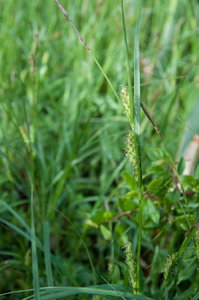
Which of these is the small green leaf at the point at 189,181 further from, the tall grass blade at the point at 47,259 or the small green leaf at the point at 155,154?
the tall grass blade at the point at 47,259

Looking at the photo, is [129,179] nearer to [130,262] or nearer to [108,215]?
[108,215]

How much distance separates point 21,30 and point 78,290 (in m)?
1.59

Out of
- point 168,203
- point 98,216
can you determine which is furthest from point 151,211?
point 98,216

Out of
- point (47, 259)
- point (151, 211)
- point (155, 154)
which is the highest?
point (155, 154)

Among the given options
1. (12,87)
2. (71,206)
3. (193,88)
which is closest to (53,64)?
(12,87)

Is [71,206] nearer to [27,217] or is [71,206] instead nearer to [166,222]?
[27,217]

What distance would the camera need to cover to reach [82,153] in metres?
1.26

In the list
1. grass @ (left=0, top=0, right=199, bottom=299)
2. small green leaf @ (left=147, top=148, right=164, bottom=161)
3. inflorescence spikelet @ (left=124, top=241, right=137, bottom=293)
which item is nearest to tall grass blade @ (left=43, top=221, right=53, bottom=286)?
grass @ (left=0, top=0, right=199, bottom=299)

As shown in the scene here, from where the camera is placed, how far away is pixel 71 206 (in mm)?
1021

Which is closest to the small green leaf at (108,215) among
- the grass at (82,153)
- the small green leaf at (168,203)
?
the grass at (82,153)

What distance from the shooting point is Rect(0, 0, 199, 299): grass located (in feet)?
2.28

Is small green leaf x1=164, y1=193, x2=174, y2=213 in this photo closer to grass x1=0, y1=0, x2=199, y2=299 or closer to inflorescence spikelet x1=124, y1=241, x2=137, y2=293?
grass x1=0, y1=0, x2=199, y2=299

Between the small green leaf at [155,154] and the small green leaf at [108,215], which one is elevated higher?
the small green leaf at [155,154]

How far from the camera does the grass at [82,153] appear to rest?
0.70 m
